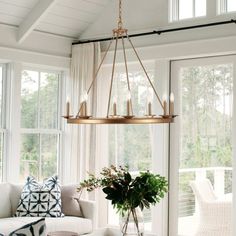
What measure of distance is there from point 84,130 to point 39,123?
1.85 feet

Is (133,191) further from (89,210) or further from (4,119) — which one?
(4,119)

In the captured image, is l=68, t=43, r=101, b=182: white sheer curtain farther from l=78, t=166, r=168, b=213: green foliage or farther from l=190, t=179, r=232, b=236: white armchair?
l=78, t=166, r=168, b=213: green foliage

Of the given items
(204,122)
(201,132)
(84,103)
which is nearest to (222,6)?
(204,122)

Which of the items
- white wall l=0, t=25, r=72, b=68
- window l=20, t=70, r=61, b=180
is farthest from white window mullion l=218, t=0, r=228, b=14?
window l=20, t=70, r=61, b=180

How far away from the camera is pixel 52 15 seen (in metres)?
6.20

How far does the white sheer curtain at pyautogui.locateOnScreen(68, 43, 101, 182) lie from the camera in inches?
254

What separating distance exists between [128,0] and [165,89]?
1222 mm

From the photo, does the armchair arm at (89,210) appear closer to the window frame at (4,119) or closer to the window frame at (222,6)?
the window frame at (4,119)

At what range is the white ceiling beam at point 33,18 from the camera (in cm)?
573

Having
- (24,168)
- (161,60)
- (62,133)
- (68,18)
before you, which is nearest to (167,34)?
(161,60)

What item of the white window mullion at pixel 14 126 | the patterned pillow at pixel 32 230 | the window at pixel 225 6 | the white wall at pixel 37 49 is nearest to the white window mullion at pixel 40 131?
the white window mullion at pixel 14 126

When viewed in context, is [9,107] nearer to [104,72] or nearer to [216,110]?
[104,72]

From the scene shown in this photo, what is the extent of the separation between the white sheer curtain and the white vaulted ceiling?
1.04ft

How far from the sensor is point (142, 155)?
623 centimetres
